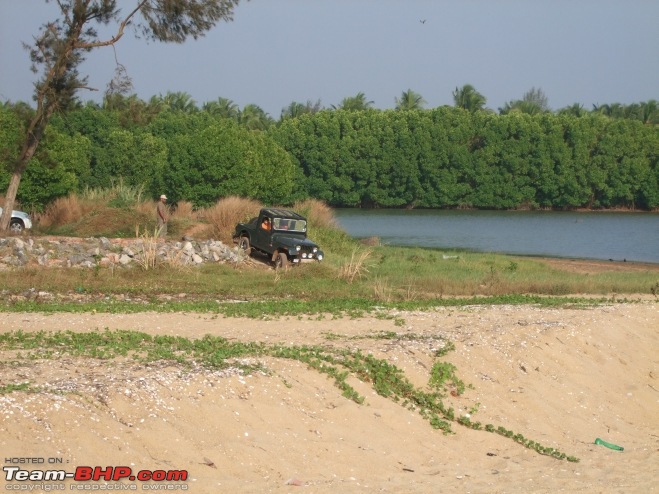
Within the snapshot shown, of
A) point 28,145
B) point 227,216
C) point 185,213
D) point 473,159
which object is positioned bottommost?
point 185,213

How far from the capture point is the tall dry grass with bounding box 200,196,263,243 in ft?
113

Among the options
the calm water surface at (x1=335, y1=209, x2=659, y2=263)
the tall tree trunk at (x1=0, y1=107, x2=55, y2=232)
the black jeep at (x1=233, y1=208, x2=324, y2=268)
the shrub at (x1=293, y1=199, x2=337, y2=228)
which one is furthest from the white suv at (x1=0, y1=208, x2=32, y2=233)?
the calm water surface at (x1=335, y1=209, x2=659, y2=263)

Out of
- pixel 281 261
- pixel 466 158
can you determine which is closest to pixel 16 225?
pixel 281 261

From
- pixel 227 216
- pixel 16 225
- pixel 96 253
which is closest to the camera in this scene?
pixel 96 253

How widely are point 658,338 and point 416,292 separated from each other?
6.85m

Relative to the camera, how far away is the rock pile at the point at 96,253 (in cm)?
2570

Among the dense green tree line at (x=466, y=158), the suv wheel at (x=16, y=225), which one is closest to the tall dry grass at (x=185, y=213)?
the suv wheel at (x=16, y=225)

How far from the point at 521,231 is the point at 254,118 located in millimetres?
44252

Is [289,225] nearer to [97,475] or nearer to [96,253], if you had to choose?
[96,253]

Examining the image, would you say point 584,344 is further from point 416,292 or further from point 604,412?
point 416,292

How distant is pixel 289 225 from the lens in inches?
1194

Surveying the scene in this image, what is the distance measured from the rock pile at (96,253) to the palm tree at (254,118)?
245 feet

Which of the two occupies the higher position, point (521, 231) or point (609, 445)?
point (609, 445)

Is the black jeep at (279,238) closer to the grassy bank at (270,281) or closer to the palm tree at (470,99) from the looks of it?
the grassy bank at (270,281)
